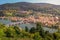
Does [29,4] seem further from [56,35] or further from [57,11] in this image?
[56,35]

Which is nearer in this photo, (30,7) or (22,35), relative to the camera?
(22,35)

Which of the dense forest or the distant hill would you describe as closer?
the dense forest

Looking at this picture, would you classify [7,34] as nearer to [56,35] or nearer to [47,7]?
[56,35]

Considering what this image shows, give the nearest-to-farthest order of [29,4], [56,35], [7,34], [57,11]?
[7,34] → [56,35] → [57,11] → [29,4]

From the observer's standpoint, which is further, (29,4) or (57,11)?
(29,4)

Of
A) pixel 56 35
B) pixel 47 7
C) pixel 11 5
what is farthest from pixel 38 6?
pixel 56 35

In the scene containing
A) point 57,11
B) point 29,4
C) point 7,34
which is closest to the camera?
point 7,34

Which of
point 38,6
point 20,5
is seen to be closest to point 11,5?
point 20,5

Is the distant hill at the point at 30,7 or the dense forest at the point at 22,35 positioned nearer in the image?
the dense forest at the point at 22,35

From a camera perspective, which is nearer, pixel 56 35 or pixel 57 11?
pixel 56 35
